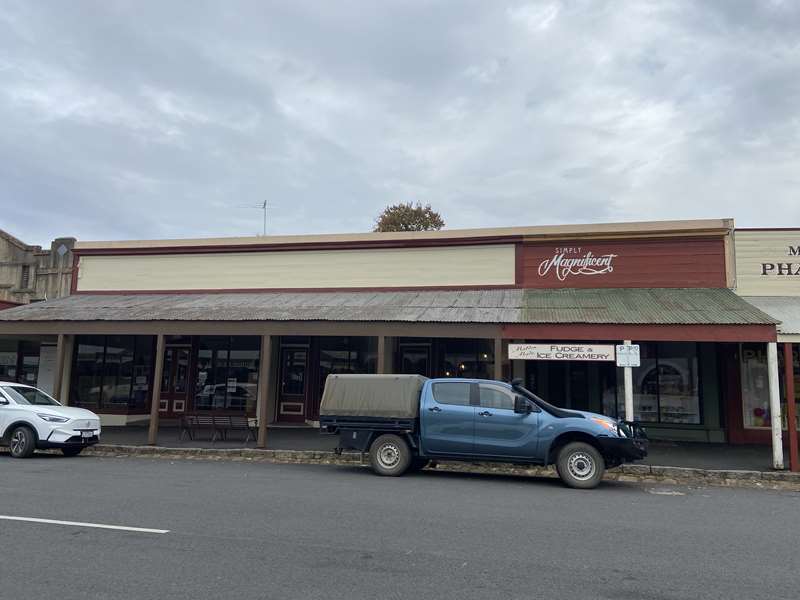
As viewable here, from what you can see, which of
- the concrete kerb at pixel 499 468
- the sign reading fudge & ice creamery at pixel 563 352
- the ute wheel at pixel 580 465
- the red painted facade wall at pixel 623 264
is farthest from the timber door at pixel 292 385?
the ute wheel at pixel 580 465

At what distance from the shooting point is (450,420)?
35.9ft

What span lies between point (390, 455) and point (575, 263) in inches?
329

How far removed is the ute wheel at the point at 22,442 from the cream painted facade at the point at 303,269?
23.7 feet

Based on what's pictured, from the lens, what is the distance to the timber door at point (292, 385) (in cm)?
1928

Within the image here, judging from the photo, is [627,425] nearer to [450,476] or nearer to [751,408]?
[450,476]

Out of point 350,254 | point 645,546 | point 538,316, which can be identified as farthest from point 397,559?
point 350,254

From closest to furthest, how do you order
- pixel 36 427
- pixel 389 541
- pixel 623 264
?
pixel 389 541 < pixel 36 427 < pixel 623 264

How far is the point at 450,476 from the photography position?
37.6 feet

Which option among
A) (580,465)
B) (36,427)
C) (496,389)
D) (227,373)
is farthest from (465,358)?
(36,427)

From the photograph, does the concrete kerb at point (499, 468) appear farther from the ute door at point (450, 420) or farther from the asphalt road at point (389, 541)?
the ute door at point (450, 420)

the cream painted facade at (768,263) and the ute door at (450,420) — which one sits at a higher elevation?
the cream painted facade at (768,263)

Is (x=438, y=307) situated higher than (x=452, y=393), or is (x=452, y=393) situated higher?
(x=438, y=307)

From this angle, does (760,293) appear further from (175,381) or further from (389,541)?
(175,381)

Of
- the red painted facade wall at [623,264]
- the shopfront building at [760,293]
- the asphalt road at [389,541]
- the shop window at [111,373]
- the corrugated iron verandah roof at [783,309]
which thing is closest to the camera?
the asphalt road at [389,541]
